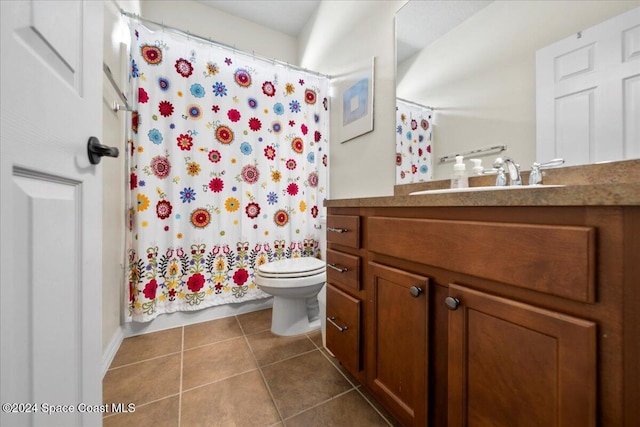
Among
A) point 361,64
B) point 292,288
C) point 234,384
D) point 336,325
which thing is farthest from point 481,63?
point 234,384

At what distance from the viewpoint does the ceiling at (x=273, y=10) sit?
207 cm

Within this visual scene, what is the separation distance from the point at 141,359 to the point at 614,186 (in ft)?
6.24

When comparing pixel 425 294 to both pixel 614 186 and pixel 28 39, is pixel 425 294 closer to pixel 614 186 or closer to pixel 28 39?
pixel 614 186

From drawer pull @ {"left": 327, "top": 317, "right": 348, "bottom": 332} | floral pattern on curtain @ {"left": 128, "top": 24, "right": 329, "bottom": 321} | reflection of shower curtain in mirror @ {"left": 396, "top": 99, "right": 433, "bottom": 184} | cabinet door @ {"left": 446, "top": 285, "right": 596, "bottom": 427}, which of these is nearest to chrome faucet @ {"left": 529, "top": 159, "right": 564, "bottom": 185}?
reflection of shower curtain in mirror @ {"left": 396, "top": 99, "right": 433, "bottom": 184}

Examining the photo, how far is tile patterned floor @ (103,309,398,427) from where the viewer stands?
3.14ft

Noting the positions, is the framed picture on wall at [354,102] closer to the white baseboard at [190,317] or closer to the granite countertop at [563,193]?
the granite countertop at [563,193]

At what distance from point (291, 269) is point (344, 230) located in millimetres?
578

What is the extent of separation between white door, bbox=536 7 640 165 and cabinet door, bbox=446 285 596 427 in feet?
2.13

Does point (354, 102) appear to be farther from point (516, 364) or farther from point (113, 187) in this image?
point (516, 364)

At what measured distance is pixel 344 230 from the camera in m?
1.07

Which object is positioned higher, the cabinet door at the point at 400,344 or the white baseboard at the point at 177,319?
the cabinet door at the point at 400,344

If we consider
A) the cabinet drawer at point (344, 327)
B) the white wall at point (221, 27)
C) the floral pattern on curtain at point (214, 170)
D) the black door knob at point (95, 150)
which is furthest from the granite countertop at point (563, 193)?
the white wall at point (221, 27)

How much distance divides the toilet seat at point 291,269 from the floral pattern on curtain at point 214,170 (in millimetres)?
396

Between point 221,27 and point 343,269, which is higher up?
point 221,27
